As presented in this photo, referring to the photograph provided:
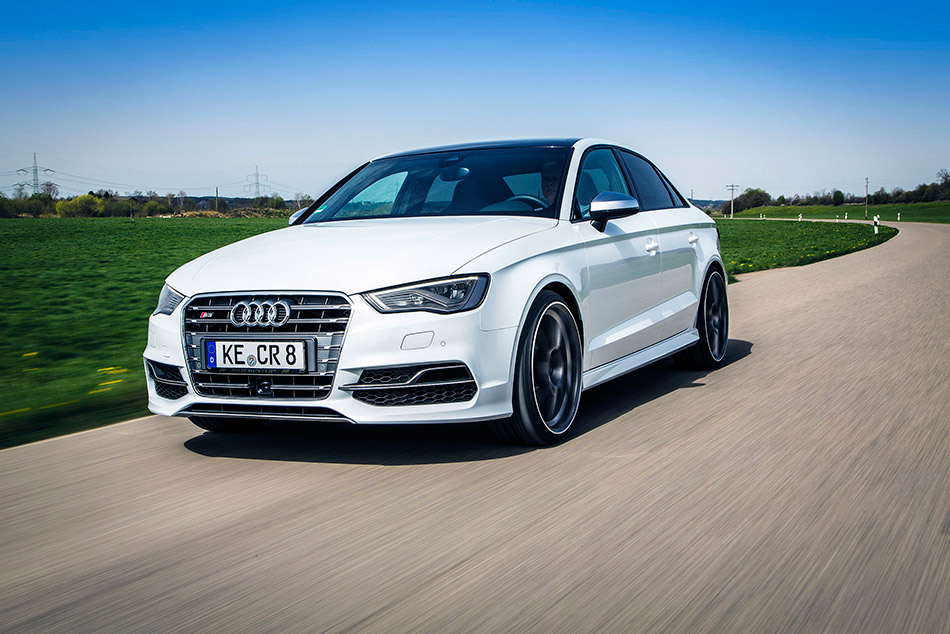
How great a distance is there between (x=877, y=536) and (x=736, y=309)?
8731 millimetres

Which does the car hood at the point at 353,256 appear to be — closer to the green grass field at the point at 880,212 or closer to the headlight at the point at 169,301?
the headlight at the point at 169,301

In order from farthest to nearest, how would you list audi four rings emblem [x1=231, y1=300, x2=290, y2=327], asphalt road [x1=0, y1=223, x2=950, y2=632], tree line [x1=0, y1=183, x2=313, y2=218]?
tree line [x1=0, y1=183, x2=313, y2=218] → audi four rings emblem [x1=231, y1=300, x2=290, y2=327] → asphalt road [x1=0, y1=223, x2=950, y2=632]

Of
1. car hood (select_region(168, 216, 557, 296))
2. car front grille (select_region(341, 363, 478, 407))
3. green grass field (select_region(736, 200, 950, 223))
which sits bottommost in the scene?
Answer: car front grille (select_region(341, 363, 478, 407))

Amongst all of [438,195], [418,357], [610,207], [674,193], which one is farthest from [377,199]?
[674,193]

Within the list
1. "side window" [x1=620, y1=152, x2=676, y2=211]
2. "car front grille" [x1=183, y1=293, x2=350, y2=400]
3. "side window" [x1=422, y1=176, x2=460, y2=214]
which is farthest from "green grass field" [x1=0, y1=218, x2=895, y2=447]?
"side window" [x1=620, y1=152, x2=676, y2=211]

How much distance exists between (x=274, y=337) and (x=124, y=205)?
9278 centimetres

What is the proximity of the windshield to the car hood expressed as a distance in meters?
0.30

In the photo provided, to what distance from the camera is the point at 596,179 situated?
634cm

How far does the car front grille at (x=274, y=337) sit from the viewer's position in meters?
4.52

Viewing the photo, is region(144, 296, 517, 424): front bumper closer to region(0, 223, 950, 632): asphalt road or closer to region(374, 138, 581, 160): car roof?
region(0, 223, 950, 632): asphalt road

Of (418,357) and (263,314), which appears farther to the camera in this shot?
(263,314)

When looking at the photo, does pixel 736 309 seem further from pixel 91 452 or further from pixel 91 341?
pixel 91 452

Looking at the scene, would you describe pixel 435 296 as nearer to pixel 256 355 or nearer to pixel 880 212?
pixel 256 355

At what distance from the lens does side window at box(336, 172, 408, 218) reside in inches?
251
